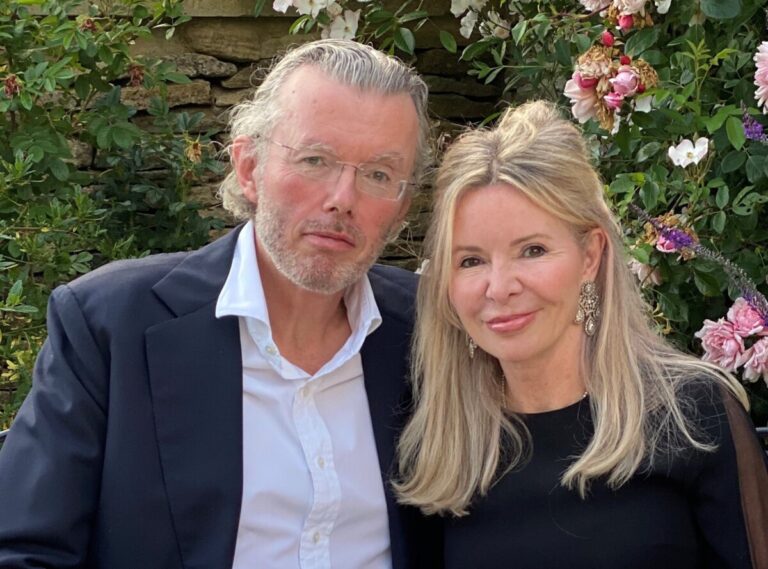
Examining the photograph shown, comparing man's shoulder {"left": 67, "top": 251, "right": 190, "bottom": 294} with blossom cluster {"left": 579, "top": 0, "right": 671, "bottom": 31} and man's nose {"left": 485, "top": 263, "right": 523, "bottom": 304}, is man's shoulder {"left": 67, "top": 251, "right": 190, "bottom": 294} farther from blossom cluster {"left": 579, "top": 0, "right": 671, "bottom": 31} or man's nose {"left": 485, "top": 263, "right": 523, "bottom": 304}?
blossom cluster {"left": 579, "top": 0, "right": 671, "bottom": 31}

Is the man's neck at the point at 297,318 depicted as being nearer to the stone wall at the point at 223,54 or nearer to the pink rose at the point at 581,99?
the pink rose at the point at 581,99

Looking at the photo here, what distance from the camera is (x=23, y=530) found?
6.92 feet

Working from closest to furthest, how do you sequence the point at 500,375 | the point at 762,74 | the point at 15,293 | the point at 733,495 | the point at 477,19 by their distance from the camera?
the point at 733,495 < the point at 500,375 < the point at 762,74 < the point at 15,293 < the point at 477,19

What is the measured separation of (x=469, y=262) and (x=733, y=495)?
0.64 metres

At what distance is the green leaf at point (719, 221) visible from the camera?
9.08ft

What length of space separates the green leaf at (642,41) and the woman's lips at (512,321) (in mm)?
1017

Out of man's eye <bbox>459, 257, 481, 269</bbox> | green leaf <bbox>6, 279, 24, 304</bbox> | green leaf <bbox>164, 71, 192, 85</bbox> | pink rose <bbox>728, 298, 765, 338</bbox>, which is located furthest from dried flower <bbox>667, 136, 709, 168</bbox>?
green leaf <bbox>6, 279, 24, 304</bbox>

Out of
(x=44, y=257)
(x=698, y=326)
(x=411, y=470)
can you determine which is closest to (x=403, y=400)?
(x=411, y=470)

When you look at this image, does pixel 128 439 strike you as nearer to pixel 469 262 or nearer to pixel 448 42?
pixel 469 262

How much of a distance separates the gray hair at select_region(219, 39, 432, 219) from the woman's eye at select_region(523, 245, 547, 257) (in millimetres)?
385

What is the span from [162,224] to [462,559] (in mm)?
1803

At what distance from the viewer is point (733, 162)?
9.15 ft

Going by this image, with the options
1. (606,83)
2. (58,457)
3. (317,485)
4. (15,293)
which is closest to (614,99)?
(606,83)

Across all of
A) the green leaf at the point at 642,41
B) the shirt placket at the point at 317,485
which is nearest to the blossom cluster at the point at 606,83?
the green leaf at the point at 642,41
